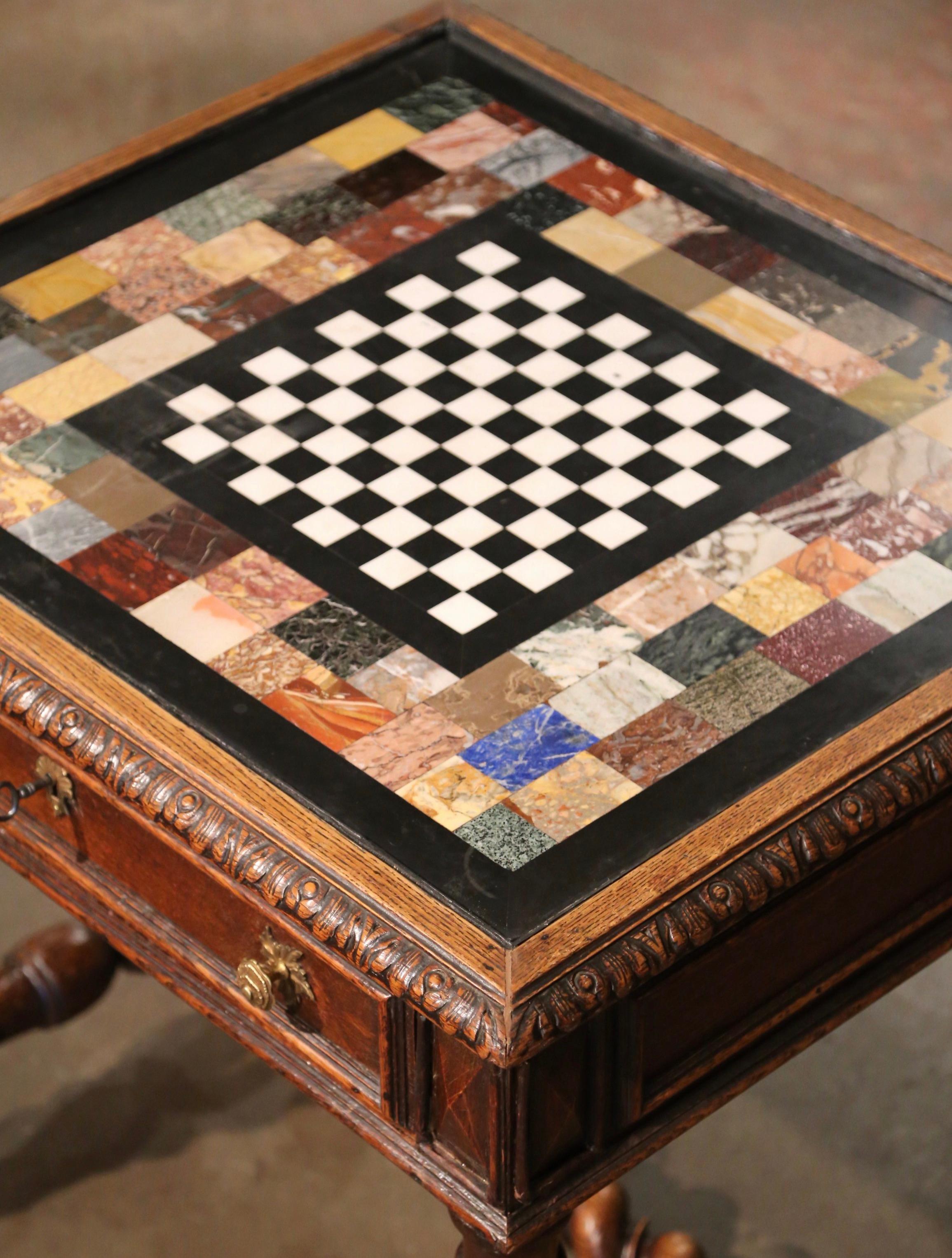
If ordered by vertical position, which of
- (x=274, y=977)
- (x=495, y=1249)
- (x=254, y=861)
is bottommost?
(x=495, y=1249)

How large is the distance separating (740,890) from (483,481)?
464 millimetres

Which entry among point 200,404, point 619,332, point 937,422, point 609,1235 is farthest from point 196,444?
point 609,1235

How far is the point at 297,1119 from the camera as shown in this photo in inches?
89.3

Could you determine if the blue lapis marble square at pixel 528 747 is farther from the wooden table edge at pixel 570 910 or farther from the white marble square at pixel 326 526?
the white marble square at pixel 326 526

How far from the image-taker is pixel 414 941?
51.5 inches

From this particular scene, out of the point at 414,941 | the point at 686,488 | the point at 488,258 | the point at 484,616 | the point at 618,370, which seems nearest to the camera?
the point at 414,941

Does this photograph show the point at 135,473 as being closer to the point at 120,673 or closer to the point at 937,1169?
the point at 120,673

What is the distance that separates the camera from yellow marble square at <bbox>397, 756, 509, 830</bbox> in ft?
4.55

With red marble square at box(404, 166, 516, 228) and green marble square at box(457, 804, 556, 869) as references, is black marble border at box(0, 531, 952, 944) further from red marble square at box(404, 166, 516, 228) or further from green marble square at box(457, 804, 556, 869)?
red marble square at box(404, 166, 516, 228)

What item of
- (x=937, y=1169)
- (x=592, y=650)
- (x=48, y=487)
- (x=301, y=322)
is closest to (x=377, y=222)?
Result: (x=301, y=322)

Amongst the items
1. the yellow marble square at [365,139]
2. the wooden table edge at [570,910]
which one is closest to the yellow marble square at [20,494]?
the wooden table edge at [570,910]

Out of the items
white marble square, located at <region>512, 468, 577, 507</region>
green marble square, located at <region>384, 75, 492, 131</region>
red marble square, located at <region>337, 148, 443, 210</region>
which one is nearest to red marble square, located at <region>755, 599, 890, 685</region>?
white marble square, located at <region>512, 468, 577, 507</region>

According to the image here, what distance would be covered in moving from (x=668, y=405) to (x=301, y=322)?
34cm

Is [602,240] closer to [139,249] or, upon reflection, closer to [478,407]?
[478,407]
